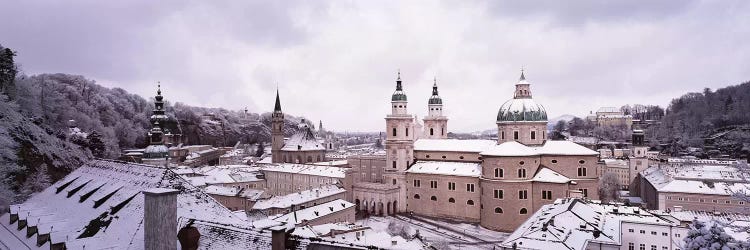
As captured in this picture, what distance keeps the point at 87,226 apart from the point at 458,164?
43148 millimetres

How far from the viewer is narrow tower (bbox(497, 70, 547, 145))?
5409 centimetres

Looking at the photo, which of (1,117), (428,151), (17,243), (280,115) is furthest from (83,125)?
(17,243)

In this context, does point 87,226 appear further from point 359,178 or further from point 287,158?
point 287,158

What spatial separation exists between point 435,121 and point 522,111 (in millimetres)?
20368

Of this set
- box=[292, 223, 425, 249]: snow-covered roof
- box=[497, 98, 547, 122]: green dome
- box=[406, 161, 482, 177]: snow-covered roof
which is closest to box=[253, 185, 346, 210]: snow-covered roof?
box=[292, 223, 425, 249]: snow-covered roof

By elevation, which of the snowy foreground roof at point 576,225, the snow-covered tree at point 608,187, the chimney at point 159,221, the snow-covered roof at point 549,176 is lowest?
the snow-covered tree at point 608,187

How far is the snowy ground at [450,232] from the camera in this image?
4341 centimetres

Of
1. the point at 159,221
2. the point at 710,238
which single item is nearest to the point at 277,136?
the point at 159,221

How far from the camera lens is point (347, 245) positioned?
53.6 ft

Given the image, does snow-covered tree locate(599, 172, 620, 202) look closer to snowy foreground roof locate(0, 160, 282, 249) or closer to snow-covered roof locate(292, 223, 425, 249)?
snow-covered roof locate(292, 223, 425, 249)

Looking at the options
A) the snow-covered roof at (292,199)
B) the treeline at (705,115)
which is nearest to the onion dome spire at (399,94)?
the snow-covered roof at (292,199)

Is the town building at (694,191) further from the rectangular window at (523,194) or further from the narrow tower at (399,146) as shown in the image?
the narrow tower at (399,146)

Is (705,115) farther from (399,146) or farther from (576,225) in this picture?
(576,225)

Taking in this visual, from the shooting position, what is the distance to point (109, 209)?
68.9 ft
